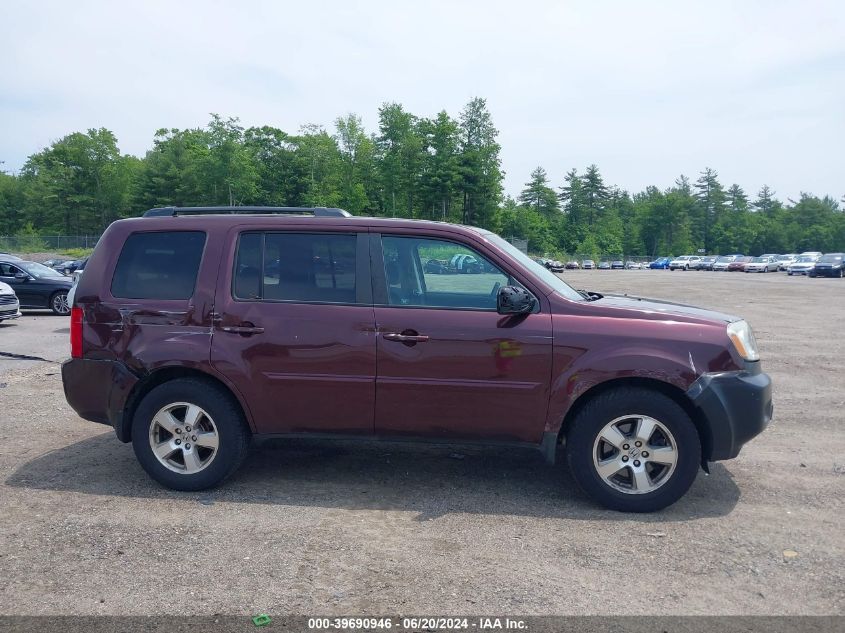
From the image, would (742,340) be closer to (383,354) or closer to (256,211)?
(383,354)

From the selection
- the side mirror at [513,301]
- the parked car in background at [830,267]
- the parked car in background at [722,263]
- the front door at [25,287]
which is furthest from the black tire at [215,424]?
the parked car in background at [722,263]

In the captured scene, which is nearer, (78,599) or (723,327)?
(78,599)

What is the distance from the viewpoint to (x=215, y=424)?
484 centimetres

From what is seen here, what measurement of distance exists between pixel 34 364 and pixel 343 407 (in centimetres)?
756

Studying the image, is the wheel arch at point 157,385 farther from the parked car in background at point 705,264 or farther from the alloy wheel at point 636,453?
the parked car in background at point 705,264

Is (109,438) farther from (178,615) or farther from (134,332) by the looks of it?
(178,615)

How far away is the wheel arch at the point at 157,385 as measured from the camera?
16.1 feet

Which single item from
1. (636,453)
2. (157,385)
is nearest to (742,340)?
(636,453)

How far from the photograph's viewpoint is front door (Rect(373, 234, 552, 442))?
4.59 meters

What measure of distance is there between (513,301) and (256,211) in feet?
6.81

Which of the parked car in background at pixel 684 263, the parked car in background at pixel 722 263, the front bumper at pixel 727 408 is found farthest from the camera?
the parked car in background at pixel 684 263

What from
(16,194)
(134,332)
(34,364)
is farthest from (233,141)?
(134,332)

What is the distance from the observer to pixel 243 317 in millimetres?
4852

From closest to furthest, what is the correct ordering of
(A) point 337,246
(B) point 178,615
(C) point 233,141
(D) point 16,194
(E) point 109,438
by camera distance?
(B) point 178,615 < (A) point 337,246 < (E) point 109,438 < (C) point 233,141 < (D) point 16,194
